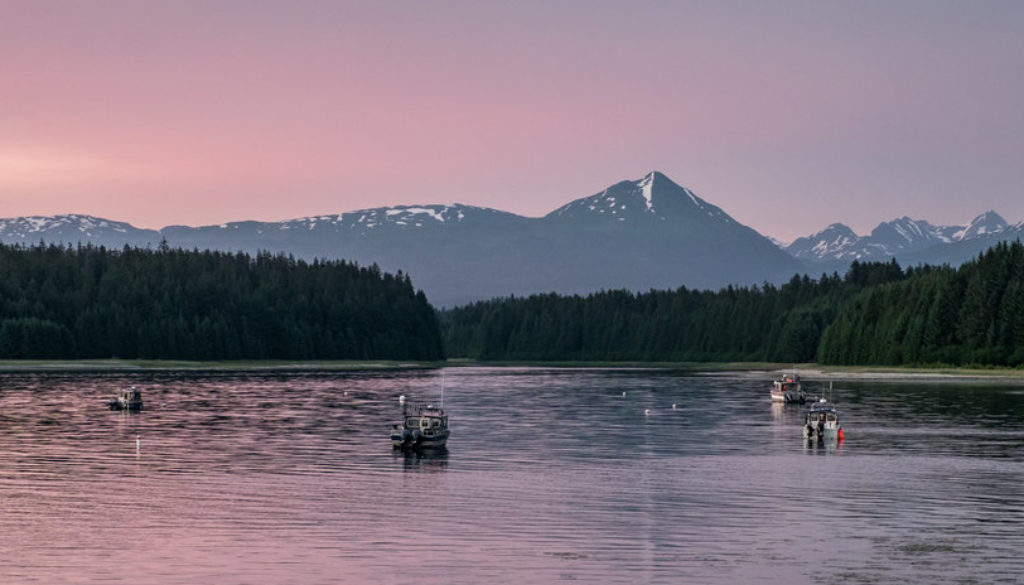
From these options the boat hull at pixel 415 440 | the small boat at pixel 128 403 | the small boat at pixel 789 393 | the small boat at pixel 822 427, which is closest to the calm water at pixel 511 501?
the boat hull at pixel 415 440

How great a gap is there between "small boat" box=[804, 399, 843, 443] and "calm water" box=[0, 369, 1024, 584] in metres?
2.13

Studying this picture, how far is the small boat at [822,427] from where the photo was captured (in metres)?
95.5

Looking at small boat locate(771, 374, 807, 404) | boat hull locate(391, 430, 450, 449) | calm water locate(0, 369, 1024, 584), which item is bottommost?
calm water locate(0, 369, 1024, 584)

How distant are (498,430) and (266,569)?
63.3m

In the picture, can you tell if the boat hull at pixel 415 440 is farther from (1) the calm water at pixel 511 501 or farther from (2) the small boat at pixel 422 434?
(1) the calm water at pixel 511 501

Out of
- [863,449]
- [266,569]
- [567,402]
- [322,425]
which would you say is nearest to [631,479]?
[863,449]

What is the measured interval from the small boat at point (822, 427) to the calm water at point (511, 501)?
7.00 ft

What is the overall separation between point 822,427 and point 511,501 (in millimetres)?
40185

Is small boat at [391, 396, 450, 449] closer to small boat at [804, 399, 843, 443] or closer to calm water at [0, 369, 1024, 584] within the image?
calm water at [0, 369, 1024, 584]

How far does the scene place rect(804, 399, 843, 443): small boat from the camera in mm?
95500

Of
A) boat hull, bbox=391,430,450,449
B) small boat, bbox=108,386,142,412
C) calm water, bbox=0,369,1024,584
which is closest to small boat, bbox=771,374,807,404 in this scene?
calm water, bbox=0,369,1024,584

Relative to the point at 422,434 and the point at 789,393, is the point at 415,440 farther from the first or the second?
the point at 789,393

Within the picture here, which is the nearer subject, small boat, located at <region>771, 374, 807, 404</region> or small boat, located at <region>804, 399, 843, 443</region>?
small boat, located at <region>804, 399, 843, 443</region>

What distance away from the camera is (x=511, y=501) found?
61.8m
